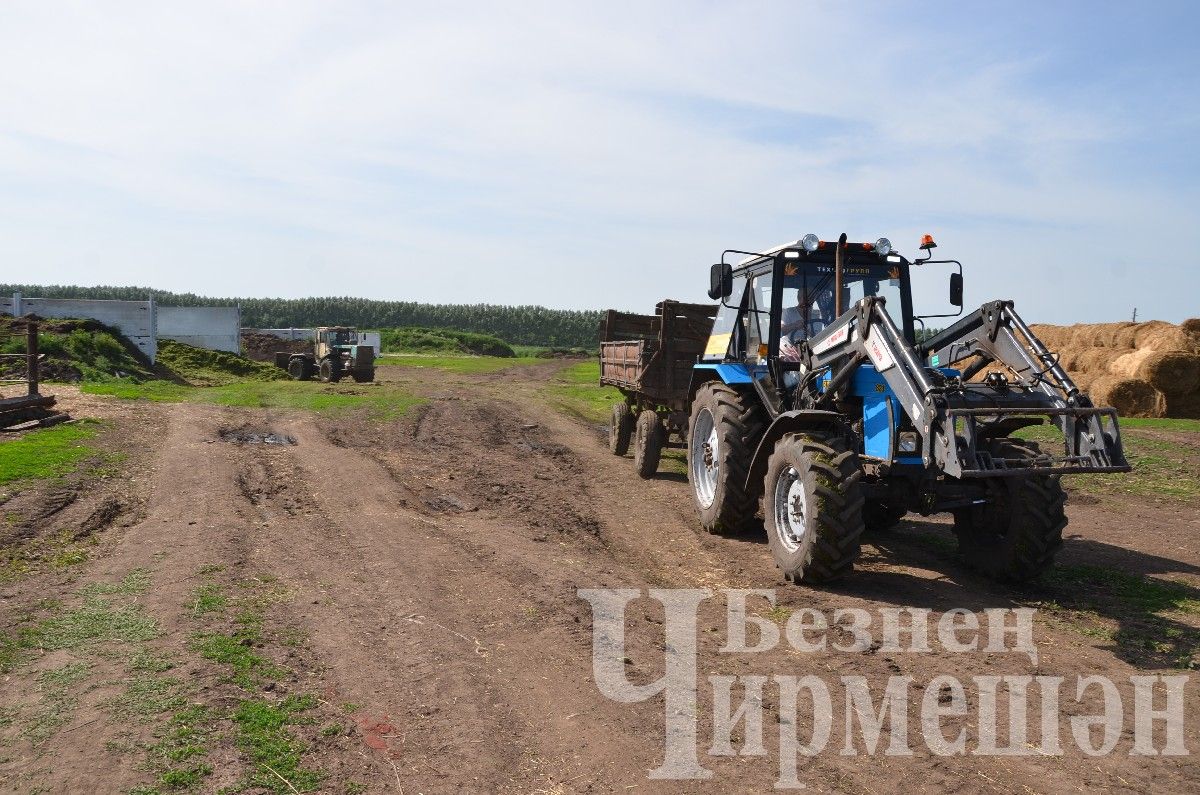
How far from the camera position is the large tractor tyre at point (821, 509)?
6.76 m

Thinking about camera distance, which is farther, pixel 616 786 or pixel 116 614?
pixel 116 614

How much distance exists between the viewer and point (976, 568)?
7734 mm

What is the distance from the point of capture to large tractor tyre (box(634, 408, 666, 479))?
12906mm

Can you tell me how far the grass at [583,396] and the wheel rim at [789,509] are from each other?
43.3ft

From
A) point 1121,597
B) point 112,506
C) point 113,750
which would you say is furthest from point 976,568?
point 112,506

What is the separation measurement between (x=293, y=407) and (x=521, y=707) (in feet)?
55.9

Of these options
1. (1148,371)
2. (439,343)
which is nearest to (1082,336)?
(1148,371)

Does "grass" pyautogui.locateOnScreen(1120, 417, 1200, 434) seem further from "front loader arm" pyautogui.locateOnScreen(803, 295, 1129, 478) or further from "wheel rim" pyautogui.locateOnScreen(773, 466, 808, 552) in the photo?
"wheel rim" pyautogui.locateOnScreen(773, 466, 808, 552)

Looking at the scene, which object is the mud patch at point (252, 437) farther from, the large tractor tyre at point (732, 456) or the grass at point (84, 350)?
the grass at point (84, 350)

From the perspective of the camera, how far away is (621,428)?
49.8 feet

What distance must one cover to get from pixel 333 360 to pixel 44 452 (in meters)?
19.6

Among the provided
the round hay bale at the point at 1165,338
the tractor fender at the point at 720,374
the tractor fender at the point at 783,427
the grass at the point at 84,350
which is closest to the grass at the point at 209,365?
the grass at the point at 84,350

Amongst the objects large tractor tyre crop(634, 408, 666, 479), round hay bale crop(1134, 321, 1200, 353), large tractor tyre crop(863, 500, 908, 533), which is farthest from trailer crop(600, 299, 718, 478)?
round hay bale crop(1134, 321, 1200, 353)

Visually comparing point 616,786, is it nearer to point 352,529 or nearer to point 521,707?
point 521,707
